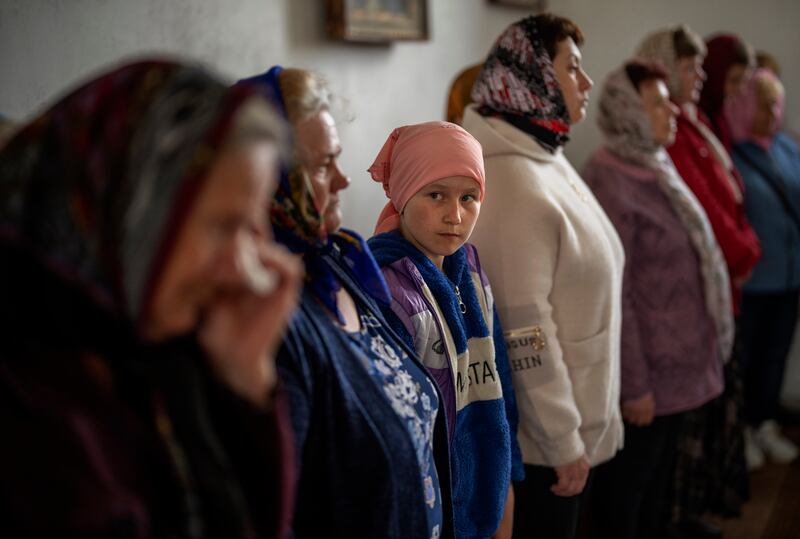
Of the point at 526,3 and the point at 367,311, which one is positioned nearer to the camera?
the point at 367,311

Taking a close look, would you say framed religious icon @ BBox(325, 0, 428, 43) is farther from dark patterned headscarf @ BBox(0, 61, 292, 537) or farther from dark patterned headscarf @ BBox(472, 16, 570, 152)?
dark patterned headscarf @ BBox(0, 61, 292, 537)

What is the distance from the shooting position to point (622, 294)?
2.24 metres

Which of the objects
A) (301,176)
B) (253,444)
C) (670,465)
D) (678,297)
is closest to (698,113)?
(678,297)

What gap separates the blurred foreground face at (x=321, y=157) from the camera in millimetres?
1090

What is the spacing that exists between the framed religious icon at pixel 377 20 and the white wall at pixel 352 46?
44 mm

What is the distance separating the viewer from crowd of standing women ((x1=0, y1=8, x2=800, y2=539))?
0.70 meters

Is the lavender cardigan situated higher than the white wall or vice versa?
the white wall

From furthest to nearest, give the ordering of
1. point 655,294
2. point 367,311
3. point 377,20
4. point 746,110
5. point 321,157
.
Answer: point 746,110
point 377,20
point 655,294
point 367,311
point 321,157

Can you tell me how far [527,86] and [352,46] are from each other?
76 centimetres

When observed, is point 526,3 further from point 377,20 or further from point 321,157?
point 321,157

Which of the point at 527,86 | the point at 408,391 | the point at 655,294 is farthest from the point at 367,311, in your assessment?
the point at 655,294

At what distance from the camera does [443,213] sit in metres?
1.42

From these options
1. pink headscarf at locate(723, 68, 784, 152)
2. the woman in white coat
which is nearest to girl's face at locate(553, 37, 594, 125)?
the woman in white coat

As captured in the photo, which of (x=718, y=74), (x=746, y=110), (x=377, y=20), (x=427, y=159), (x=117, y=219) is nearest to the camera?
(x=117, y=219)
